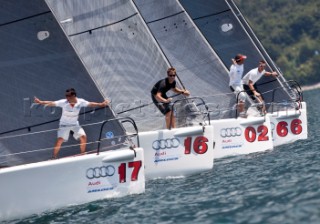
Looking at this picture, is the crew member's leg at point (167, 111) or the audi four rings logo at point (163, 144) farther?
the crew member's leg at point (167, 111)

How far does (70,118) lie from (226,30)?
7.55 metres

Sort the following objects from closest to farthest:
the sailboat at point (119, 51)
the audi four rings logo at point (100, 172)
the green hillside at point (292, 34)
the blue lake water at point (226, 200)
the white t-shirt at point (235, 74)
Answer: the blue lake water at point (226, 200) < the audi four rings logo at point (100, 172) < the sailboat at point (119, 51) < the white t-shirt at point (235, 74) < the green hillside at point (292, 34)

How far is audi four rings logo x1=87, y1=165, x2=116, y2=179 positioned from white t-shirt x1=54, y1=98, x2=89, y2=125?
1.00m

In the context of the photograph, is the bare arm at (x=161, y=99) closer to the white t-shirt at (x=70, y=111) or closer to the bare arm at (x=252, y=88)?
the white t-shirt at (x=70, y=111)

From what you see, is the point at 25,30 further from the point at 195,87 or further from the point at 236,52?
the point at 236,52

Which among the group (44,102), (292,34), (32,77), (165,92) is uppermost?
(292,34)

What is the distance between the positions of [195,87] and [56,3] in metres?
4.14

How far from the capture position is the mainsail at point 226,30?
19.2 metres

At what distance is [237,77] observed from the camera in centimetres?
1780

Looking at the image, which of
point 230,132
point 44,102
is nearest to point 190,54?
point 230,132

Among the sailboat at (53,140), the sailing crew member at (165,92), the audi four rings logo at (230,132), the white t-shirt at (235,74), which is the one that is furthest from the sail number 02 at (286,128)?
the sailboat at (53,140)

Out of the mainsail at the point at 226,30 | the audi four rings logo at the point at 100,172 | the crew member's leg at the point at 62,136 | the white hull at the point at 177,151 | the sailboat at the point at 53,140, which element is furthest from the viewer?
the mainsail at the point at 226,30

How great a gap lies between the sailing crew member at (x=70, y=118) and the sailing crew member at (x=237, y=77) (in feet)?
16.7

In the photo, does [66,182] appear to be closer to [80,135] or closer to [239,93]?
[80,135]
